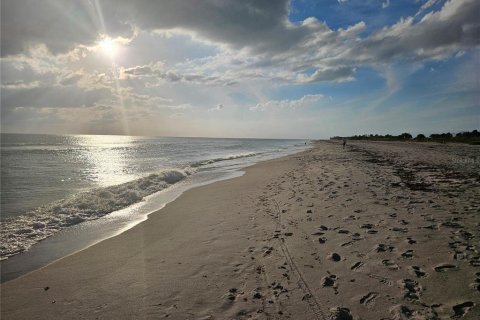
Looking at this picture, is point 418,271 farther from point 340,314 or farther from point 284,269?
point 284,269

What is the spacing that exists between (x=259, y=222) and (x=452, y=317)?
5.44 metres

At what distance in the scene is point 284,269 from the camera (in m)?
5.39

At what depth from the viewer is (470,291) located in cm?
404

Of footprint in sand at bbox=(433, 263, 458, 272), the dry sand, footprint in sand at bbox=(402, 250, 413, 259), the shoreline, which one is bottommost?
the shoreline

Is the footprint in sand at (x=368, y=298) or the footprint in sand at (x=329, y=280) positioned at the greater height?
the footprint in sand at (x=368, y=298)

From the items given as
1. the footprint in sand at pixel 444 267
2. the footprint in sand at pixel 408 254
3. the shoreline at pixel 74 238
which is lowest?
the shoreline at pixel 74 238

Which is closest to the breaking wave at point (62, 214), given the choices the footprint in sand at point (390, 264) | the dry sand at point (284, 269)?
the dry sand at point (284, 269)

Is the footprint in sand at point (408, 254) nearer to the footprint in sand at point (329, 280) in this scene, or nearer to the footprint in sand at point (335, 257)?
the footprint in sand at point (335, 257)

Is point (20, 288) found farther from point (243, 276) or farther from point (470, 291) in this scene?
point (470, 291)

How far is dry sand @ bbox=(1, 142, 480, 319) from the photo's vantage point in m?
4.20

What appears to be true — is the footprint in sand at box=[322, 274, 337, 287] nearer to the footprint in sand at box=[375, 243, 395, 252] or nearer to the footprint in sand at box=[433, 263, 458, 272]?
the footprint in sand at box=[375, 243, 395, 252]

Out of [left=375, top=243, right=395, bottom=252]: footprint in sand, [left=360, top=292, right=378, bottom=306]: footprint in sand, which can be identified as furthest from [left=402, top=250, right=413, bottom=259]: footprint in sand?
[left=360, top=292, right=378, bottom=306]: footprint in sand

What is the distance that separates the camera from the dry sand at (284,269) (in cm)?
420

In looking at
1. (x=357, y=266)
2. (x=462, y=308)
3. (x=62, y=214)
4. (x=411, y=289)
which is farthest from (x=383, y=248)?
(x=62, y=214)
